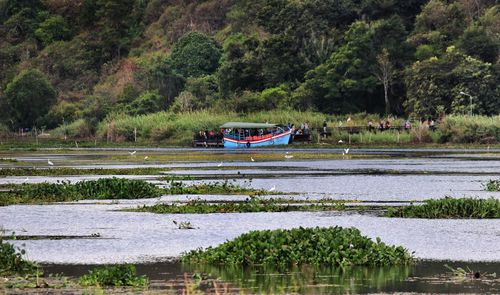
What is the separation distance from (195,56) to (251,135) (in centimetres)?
3053

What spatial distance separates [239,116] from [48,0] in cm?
7518

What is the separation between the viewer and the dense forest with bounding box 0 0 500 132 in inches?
4033

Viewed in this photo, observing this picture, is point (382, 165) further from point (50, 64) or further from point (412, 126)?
point (50, 64)

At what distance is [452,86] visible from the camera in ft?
333

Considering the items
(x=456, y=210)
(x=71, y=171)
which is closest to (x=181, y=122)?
(x=71, y=171)

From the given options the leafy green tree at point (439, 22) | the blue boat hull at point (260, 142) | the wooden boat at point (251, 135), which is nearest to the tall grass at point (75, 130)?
the wooden boat at point (251, 135)

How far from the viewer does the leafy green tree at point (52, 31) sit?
169m

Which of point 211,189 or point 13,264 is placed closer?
point 13,264

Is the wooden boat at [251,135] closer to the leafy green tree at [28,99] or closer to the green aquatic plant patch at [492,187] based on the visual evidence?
the leafy green tree at [28,99]

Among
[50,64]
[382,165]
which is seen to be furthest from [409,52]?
[50,64]

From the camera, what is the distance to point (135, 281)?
2414cm

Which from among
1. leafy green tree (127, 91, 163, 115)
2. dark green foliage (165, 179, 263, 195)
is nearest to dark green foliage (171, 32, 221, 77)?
leafy green tree (127, 91, 163, 115)

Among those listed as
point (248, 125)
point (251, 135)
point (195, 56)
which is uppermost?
point (195, 56)

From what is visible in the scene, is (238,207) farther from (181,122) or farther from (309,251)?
(181,122)
